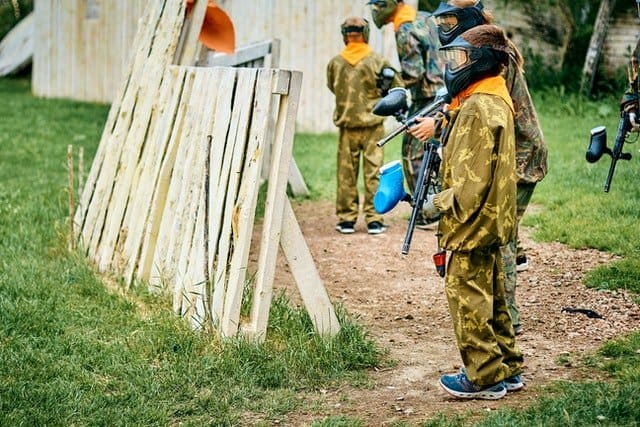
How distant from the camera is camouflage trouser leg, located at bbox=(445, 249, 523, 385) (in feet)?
16.3

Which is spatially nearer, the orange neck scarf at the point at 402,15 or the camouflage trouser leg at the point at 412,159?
the orange neck scarf at the point at 402,15

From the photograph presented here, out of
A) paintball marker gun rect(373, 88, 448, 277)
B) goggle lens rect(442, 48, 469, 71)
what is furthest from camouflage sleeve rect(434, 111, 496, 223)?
paintball marker gun rect(373, 88, 448, 277)

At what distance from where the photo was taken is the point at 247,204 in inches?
225

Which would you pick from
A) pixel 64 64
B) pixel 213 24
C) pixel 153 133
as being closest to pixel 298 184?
pixel 213 24

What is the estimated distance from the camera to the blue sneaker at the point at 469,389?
5.07m

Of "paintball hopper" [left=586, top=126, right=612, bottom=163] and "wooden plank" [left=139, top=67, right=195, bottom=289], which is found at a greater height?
"paintball hopper" [left=586, top=126, right=612, bottom=163]

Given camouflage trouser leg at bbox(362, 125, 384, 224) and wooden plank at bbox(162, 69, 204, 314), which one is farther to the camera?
camouflage trouser leg at bbox(362, 125, 384, 224)

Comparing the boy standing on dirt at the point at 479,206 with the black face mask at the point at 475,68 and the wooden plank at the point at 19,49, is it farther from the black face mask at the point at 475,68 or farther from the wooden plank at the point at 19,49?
the wooden plank at the point at 19,49

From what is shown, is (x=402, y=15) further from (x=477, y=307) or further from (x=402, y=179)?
(x=477, y=307)

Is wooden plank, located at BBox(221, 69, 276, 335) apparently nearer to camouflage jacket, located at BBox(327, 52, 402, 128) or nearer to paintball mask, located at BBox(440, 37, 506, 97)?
paintball mask, located at BBox(440, 37, 506, 97)

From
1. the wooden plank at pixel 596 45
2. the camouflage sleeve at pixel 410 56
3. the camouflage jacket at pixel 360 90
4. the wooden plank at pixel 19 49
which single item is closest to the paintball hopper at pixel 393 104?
the camouflage sleeve at pixel 410 56

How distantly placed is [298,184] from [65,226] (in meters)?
3.02

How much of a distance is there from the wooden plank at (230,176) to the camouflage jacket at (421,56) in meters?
2.90

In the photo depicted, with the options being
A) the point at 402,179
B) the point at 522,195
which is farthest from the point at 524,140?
the point at 402,179
